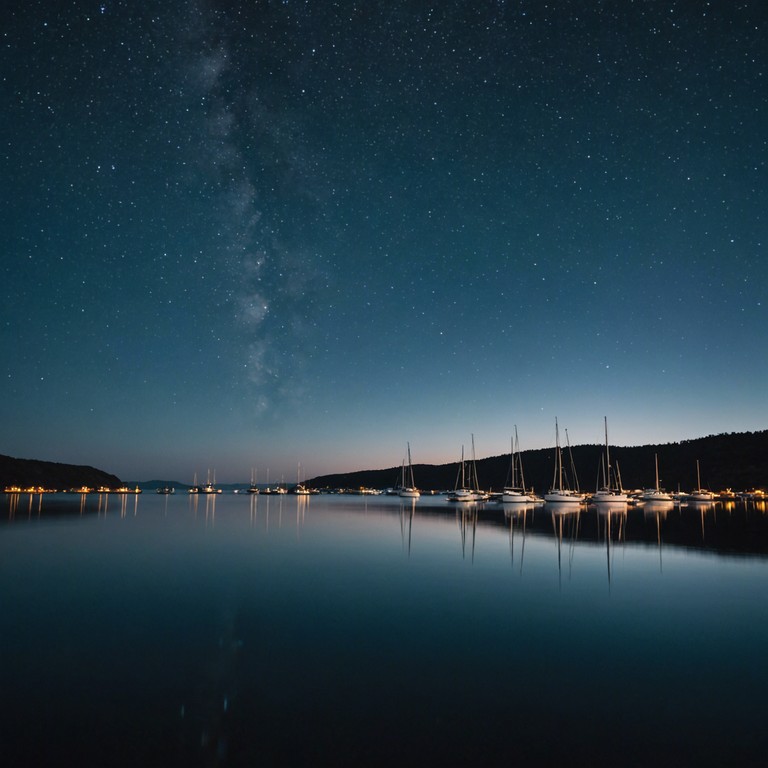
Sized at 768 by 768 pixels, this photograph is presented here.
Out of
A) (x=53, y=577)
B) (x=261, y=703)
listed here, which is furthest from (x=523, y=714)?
(x=53, y=577)

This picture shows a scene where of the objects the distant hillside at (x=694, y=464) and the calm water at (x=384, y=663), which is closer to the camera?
the calm water at (x=384, y=663)

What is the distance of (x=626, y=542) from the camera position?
3266 cm

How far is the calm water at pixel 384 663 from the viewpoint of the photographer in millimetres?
7301

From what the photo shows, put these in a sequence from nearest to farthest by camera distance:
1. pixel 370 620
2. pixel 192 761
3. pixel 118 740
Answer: pixel 192 761 < pixel 118 740 < pixel 370 620

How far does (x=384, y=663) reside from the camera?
35.7 feet

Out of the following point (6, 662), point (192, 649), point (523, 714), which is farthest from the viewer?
point (192, 649)

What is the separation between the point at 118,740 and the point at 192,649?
14.5ft

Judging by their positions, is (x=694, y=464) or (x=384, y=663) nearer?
(x=384, y=663)

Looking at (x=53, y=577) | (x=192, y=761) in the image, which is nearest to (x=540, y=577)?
(x=192, y=761)

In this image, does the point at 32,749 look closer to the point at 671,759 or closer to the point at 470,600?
the point at 671,759

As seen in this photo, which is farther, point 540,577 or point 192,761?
point 540,577

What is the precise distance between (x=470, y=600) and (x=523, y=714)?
8877 millimetres

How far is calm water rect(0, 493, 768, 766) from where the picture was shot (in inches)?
287

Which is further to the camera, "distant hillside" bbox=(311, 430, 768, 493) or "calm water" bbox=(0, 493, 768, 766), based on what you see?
"distant hillside" bbox=(311, 430, 768, 493)
